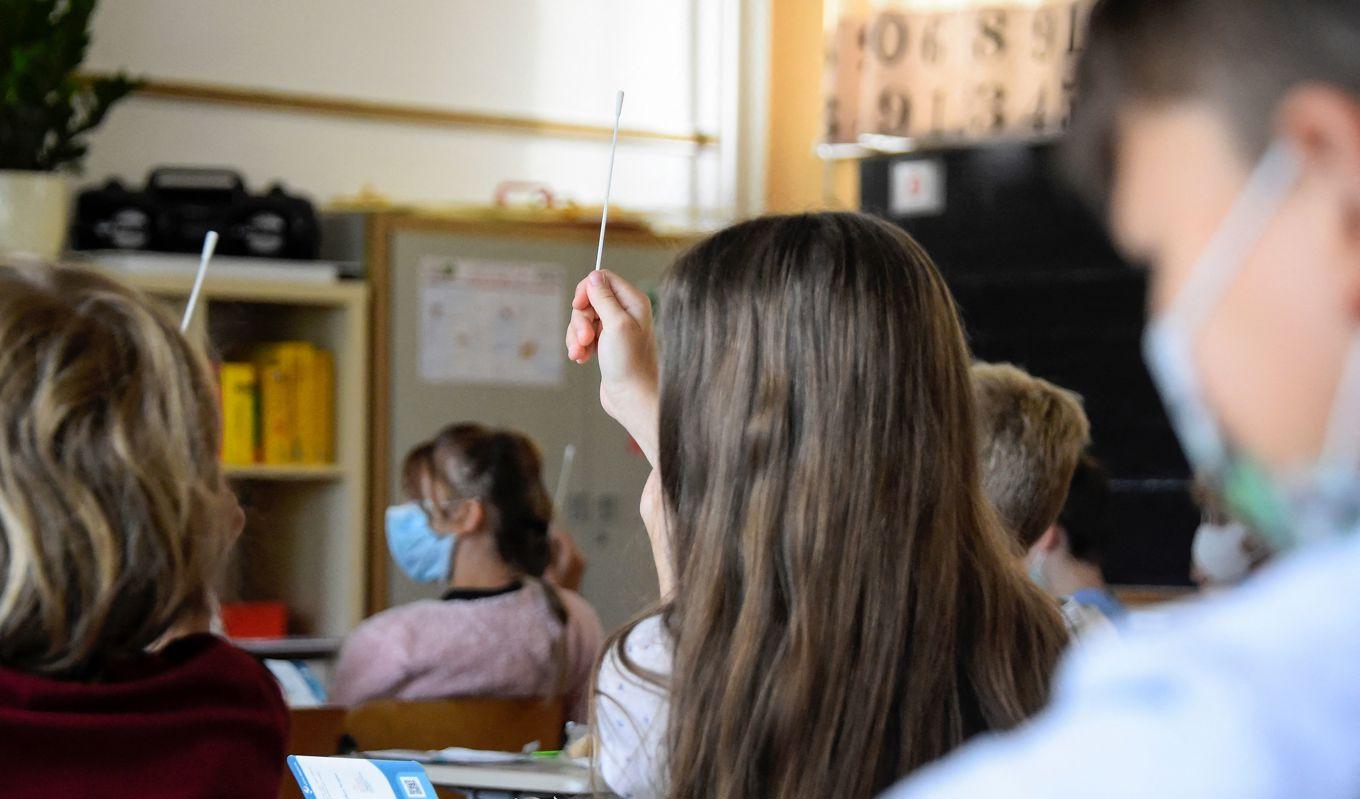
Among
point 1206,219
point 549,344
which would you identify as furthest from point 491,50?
point 1206,219

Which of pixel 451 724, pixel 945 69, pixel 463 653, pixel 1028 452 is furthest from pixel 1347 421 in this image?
pixel 945 69

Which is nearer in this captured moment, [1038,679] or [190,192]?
[1038,679]

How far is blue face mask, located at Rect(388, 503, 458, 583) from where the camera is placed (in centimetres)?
360

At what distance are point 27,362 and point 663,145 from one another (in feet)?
14.5

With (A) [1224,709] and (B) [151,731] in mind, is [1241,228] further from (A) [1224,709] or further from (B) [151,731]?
(B) [151,731]

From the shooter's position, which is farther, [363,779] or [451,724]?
[451,724]

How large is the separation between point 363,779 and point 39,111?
2.98 metres

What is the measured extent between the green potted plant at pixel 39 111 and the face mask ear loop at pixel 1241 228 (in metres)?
3.77

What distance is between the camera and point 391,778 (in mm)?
1416

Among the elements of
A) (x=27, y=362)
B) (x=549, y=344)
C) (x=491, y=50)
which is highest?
(x=491, y=50)

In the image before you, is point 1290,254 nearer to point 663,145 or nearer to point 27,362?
point 27,362

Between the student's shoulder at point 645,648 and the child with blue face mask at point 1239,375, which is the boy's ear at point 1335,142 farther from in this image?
the student's shoulder at point 645,648

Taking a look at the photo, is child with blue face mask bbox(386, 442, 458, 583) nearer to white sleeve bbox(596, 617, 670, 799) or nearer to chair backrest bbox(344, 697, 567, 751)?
chair backrest bbox(344, 697, 567, 751)

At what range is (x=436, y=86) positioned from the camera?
5.15 meters
